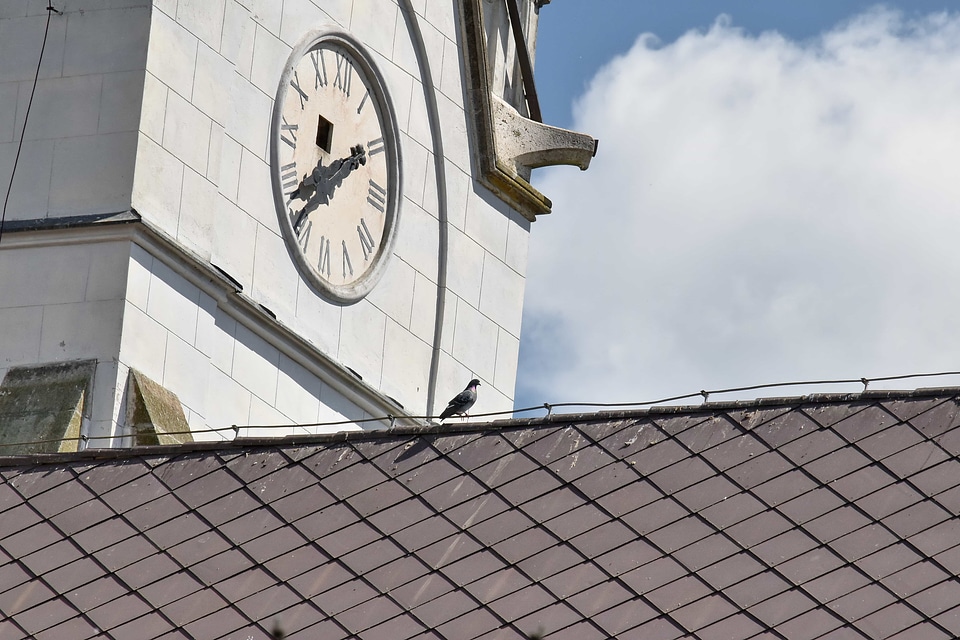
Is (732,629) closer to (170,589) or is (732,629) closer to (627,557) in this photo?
(627,557)

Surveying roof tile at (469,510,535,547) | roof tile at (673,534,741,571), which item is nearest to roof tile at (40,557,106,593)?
roof tile at (469,510,535,547)

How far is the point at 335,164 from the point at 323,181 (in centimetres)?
25

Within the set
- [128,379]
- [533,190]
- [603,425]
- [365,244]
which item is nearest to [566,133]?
[533,190]

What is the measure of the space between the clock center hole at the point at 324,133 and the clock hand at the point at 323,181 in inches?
5.2

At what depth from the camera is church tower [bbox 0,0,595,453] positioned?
998 inches

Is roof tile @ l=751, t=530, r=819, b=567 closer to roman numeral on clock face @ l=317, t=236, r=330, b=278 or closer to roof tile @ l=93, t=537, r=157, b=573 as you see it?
roof tile @ l=93, t=537, r=157, b=573

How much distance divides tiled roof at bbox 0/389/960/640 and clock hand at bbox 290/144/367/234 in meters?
6.25

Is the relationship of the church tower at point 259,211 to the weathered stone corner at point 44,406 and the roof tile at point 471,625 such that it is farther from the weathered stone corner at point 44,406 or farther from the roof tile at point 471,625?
the roof tile at point 471,625

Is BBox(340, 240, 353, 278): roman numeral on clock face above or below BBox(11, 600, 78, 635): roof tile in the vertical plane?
above

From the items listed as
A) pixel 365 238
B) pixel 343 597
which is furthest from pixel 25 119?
pixel 343 597

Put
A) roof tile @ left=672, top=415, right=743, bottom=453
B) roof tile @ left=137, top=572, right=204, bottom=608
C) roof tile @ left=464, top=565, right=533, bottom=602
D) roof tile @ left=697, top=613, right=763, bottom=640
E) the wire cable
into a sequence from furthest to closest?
the wire cable, roof tile @ left=672, top=415, right=743, bottom=453, roof tile @ left=137, top=572, right=204, bottom=608, roof tile @ left=464, top=565, right=533, bottom=602, roof tile @ left=697, top=613, right=763, bottom=640

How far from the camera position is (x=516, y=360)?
102ft

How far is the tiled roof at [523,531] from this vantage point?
65.3 feet

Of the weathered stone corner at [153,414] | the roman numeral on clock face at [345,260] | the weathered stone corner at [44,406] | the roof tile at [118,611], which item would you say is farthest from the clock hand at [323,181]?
the roof tile at [118,611]
